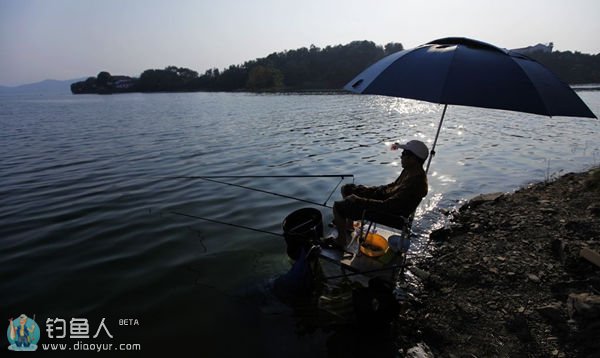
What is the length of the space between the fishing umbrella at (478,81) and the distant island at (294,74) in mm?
129171

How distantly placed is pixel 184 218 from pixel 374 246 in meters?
5.64

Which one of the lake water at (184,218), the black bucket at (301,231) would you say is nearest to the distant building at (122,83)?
the lake water at (184,218)

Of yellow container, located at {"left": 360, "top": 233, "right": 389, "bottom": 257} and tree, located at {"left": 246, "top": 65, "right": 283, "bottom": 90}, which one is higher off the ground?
tree, located at {"left": 246, "top": 65, "right": 283, "bottom": 90}

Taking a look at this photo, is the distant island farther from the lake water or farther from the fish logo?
the fish logo

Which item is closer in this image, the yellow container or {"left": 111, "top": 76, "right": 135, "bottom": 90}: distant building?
the yellow container

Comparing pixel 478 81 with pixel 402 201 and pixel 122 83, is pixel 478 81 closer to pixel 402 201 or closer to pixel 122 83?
pixel 402 201

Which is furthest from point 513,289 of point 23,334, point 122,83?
point 122,83

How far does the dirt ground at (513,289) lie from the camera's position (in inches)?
166

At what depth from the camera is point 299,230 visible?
5.74 metres

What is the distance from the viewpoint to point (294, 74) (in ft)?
533

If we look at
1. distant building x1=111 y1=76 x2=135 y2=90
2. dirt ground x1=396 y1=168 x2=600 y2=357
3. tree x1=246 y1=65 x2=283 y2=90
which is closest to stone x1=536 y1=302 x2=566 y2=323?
dirt ground x1=396 y1=168 x2=600 y2=357

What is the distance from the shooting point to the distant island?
129m

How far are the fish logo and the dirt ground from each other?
5.23 meters

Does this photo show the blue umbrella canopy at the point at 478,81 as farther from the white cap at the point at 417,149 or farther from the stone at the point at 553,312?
the stone at the point at 553,312
